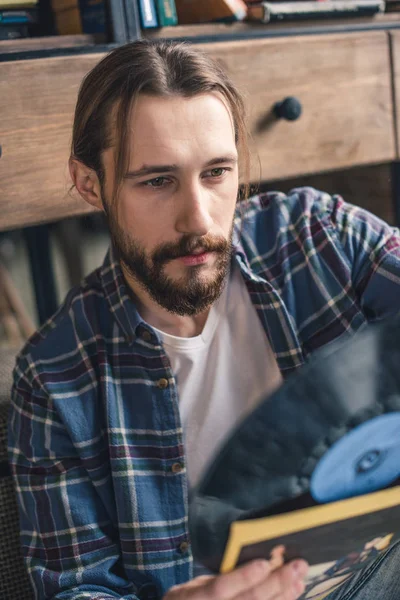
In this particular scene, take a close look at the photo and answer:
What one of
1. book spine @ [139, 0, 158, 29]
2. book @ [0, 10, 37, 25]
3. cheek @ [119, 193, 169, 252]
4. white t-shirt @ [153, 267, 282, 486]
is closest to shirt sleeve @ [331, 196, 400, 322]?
white t-shirt @ [153, 267, 282, 486]

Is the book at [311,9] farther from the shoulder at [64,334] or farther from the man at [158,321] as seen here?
the shoulder at [64,334]

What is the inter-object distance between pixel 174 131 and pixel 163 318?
267mm

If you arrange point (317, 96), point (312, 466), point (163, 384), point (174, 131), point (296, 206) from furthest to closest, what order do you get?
point (317, 96) < point (296, 206) < point (163, 384) < point (174, 131) < point (312, 466)

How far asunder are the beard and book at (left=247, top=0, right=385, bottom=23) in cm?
38

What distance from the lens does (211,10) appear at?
1067mm

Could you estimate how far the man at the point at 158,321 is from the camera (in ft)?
2.80

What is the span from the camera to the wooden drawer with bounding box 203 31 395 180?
108 centimetres

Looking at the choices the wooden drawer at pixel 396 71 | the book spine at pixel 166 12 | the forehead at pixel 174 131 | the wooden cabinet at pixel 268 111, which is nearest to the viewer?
the forehead at pixel 174 131

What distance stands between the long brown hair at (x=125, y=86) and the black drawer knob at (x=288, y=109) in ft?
0.54

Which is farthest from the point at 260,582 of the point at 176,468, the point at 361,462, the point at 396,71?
the point at 396,71

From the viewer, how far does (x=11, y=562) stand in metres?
0.96

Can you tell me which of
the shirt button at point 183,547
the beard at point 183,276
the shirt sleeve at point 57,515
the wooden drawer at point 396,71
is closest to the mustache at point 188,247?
the beard at point 183,276

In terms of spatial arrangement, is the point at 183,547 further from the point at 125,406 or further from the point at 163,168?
the point at 163,168

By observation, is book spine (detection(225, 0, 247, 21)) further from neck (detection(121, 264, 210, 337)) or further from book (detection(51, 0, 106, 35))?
neck (detection(121, 264, 210, 337))
